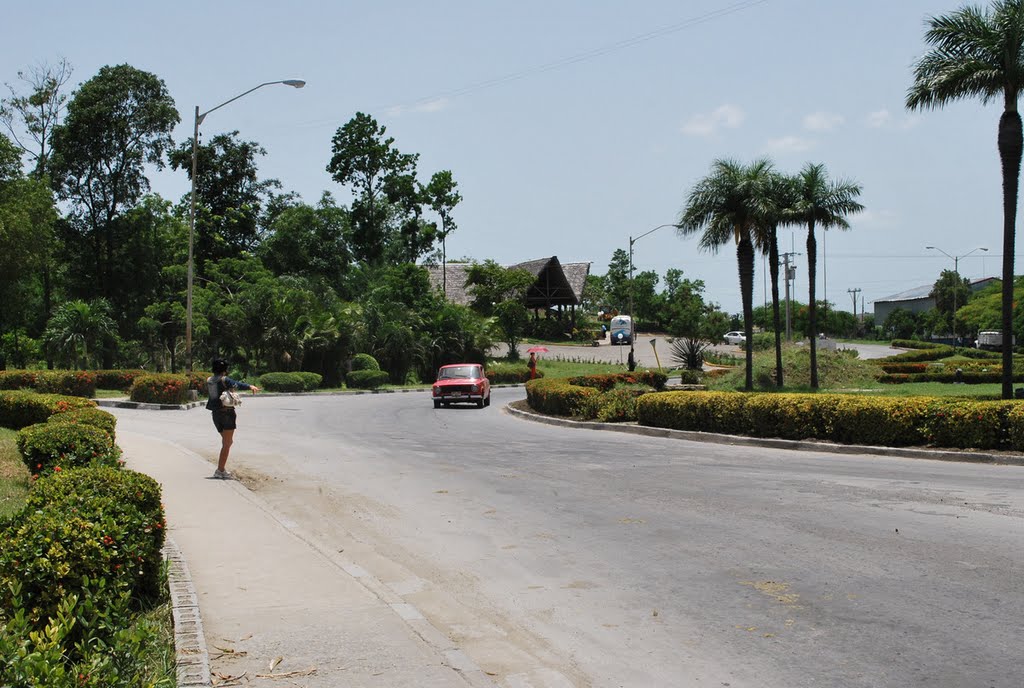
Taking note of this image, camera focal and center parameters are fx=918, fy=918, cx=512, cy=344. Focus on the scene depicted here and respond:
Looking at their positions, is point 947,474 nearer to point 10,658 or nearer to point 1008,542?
point 1008,542

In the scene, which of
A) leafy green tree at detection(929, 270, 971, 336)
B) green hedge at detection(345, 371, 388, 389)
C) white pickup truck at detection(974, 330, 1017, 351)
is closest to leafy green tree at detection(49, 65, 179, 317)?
green hedge at detection(345, 371, 388, 389)

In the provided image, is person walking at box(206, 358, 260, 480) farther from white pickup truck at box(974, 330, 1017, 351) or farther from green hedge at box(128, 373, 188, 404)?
white pickup truck at box(974, 330, 1017, 351)

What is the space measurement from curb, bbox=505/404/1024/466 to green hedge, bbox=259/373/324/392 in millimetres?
19162

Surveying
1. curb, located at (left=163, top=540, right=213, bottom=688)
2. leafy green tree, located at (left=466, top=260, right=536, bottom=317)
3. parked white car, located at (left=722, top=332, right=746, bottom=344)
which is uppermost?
leafy green tree, located at (left=466, top=260, right=536, bottom=317)

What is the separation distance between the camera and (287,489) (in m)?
12.9

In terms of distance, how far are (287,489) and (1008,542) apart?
8.90 m

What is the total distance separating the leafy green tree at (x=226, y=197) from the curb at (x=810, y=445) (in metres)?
44.1

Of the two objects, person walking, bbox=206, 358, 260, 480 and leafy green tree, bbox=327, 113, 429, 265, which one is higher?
leafy green tree, bbox=327, 113, 429, 265

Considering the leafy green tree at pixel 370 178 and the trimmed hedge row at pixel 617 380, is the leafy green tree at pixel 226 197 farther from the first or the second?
the trimmed hedge row at pixel 617 380

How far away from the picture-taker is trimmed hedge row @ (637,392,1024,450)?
50.8 ft

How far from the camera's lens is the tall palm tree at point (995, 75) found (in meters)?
21.6

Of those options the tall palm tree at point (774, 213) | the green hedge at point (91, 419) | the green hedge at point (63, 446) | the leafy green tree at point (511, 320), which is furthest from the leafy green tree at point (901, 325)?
the green hedge at point (63, 446)

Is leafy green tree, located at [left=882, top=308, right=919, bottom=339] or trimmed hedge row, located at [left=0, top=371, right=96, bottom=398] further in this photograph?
leafy green tree, located at [left=882, top=308, right=919, bottom=339]

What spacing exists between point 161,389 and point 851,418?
2213cm
